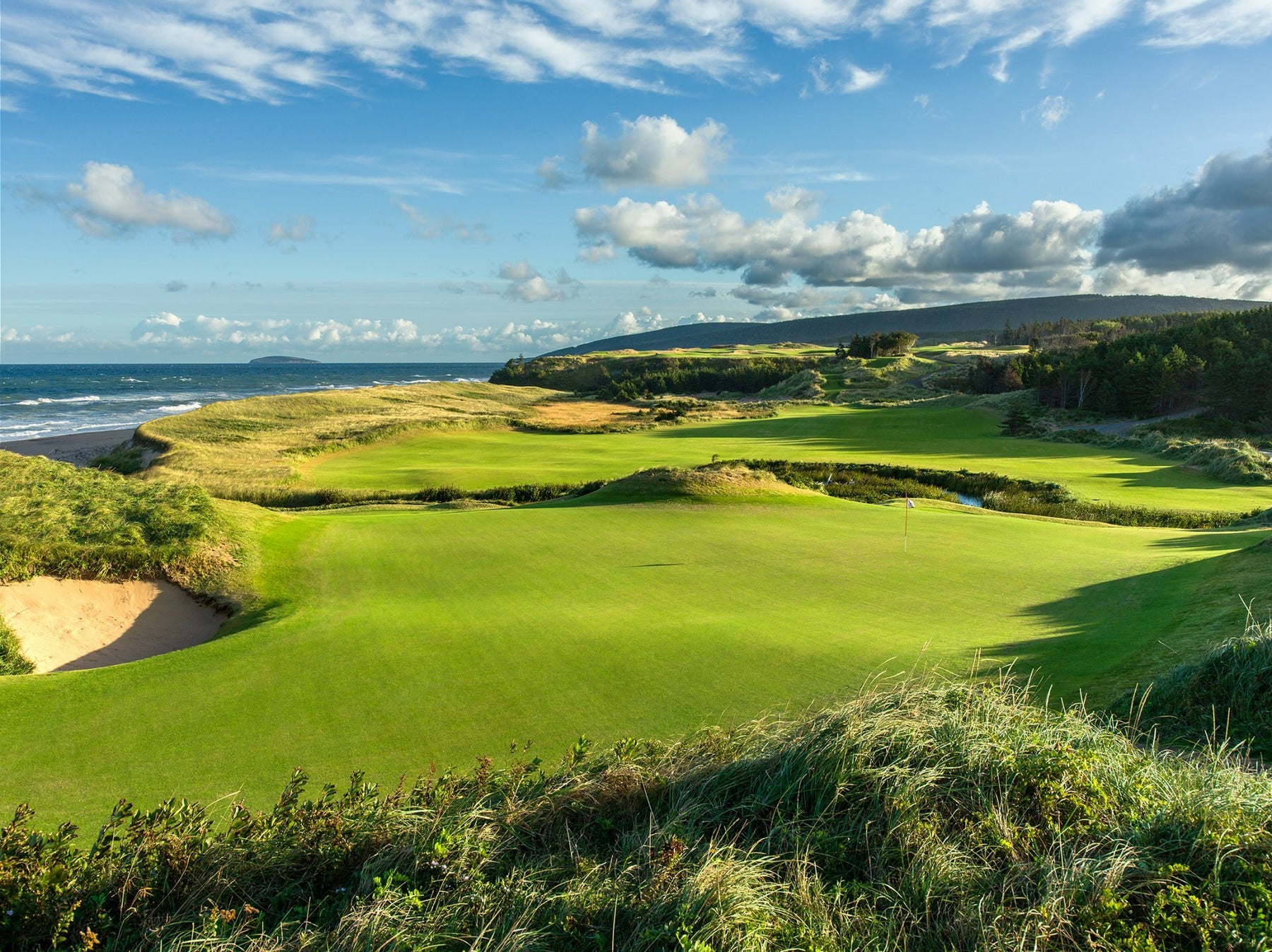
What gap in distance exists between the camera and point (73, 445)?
46781 mm

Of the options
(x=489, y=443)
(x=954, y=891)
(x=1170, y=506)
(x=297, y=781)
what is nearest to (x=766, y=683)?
(x=954, y=891)

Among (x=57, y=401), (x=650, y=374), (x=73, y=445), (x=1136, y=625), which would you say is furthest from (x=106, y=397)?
(x=1136, y=625)

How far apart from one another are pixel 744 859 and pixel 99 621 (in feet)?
40.5

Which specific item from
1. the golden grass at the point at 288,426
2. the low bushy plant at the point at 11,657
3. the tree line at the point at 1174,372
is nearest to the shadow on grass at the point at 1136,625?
the low bushy plant at the point at 11,657

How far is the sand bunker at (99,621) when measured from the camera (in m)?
10.9

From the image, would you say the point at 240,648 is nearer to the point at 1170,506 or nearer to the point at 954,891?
the point at 954,891

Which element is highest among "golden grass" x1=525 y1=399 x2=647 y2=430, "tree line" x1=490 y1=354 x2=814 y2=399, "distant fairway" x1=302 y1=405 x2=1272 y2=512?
"tree line" x1=490 y1=354 x2=814 y2=399

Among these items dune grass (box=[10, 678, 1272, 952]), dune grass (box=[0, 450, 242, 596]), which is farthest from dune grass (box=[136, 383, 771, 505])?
dune grass (box=[10, 678, 1272, 952])

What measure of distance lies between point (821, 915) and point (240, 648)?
27.8 ft

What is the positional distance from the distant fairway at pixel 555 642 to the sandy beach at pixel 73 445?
3506 cm

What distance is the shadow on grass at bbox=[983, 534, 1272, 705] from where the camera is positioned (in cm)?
726

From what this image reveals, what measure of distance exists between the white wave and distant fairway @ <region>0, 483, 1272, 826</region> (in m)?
85.5

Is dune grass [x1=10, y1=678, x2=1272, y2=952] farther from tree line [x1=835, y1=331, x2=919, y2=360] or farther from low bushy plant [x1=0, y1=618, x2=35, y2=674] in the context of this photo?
tree line [x1=835, y1=331, x2=919, y2=360]

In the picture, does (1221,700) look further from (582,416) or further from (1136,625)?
(582,416)
